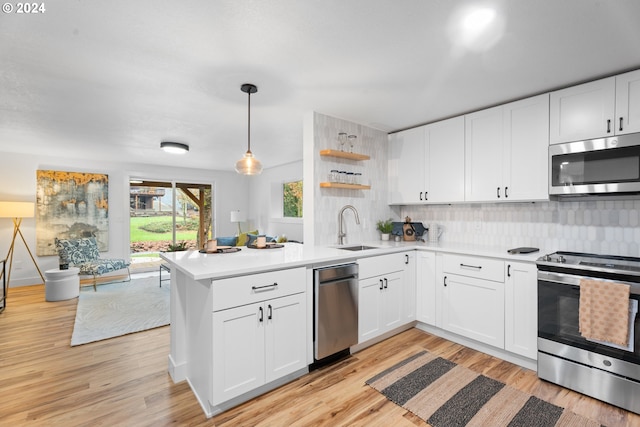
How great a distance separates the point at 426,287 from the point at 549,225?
130 centimetres

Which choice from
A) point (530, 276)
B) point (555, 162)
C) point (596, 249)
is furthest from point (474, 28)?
point (596, 249)

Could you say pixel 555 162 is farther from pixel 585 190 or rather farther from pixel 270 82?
pixel 270 82

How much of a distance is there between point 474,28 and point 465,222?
89.2 inches

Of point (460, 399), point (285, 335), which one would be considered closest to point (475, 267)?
point (460, 399)

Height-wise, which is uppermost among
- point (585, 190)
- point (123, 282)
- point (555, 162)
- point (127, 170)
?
point (127, 170)

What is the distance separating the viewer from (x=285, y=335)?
2164 millimetres

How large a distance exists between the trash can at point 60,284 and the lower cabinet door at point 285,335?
431 centimetres

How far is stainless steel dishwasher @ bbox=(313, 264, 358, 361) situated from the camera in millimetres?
2371

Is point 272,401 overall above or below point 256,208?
below

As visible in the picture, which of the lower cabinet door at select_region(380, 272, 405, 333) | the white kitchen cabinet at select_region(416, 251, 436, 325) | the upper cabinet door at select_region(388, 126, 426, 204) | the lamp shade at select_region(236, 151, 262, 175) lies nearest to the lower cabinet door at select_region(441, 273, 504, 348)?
the white kitchen cabinet at select_region(416, 251, 436, 325)

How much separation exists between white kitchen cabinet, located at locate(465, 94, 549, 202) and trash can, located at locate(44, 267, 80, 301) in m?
5.73

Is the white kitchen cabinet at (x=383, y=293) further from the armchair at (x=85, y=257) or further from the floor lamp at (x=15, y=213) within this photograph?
the floor lamp at (x=15, y=213)

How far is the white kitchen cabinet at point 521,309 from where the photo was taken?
240 centimetres

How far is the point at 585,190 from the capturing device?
7.76ft
